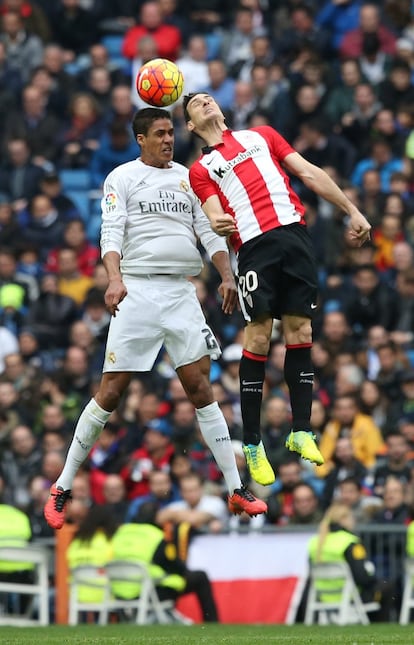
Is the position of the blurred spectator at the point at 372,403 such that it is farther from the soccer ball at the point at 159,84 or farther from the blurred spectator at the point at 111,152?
the soccer ball at the point at 159,84

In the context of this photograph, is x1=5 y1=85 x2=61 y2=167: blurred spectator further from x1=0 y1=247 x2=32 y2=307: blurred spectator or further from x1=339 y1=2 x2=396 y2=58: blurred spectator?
x1=339 y1=2 x2=396 y2=58: blurred spectator

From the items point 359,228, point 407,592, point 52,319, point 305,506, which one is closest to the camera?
point 359,228

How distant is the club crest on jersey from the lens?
1293cm

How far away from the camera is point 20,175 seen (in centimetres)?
2409

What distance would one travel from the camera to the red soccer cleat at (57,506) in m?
13.3

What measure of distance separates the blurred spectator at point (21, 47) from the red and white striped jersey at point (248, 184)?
44.6ft

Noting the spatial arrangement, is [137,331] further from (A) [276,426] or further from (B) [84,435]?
(A) [276,426]

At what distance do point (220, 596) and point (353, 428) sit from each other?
8.19ft

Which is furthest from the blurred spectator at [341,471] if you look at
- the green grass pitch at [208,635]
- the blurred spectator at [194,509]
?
the green grass pitch at [208,635]

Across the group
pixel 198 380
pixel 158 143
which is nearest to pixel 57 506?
pixel 198 380

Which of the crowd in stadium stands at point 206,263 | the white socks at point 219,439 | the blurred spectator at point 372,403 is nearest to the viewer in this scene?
the white socks at point 219,439

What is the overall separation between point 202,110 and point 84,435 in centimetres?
264

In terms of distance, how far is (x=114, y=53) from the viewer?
27125mm

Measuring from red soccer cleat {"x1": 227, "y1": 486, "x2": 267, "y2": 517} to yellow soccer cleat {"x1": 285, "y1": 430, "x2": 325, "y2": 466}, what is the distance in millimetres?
625
